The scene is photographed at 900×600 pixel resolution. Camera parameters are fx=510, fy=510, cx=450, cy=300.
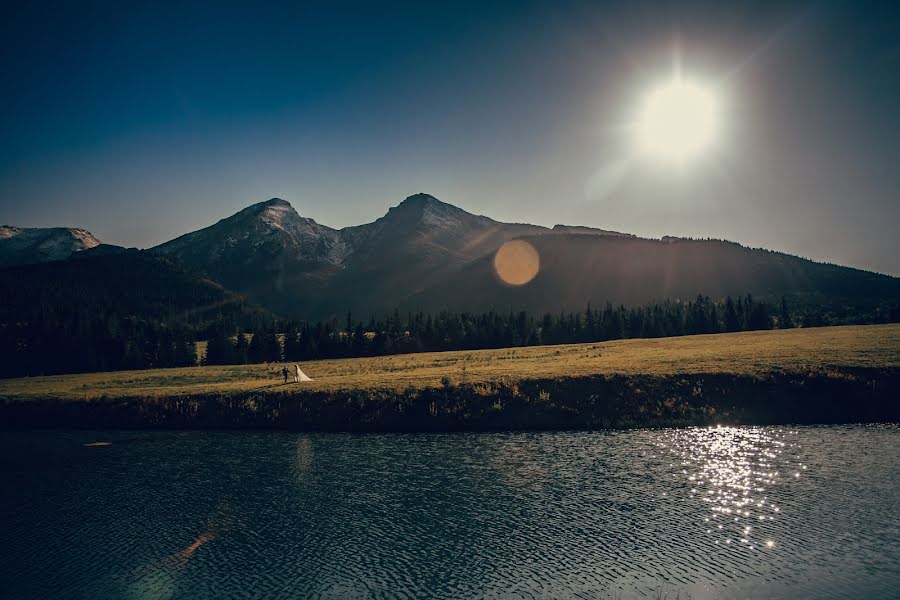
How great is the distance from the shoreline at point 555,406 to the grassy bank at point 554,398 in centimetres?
11

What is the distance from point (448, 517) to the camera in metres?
25.9

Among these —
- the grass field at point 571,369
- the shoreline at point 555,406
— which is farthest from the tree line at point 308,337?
the shoreline at point 555,406

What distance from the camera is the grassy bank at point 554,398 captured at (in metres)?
47.7

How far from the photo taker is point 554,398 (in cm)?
5131

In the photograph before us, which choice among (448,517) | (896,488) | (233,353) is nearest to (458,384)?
(448,517)

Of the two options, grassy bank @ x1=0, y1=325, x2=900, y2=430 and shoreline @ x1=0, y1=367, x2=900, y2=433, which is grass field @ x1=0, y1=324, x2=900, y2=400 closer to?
grassy bank @ x1=0, y1=325, x2=900, y2=430

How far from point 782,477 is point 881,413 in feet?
80.9

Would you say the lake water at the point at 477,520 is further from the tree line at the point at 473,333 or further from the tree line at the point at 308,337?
the tree line at the point at 308,337

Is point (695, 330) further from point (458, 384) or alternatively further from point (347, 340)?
point (458, 384)

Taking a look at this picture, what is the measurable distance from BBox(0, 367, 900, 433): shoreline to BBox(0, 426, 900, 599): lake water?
512 centimetres

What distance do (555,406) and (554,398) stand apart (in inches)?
57.2

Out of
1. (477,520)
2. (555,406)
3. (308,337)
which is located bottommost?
(477,520)

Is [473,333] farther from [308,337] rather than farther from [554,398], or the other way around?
[554,398]

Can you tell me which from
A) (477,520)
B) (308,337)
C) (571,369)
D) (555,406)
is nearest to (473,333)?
(308,337)
